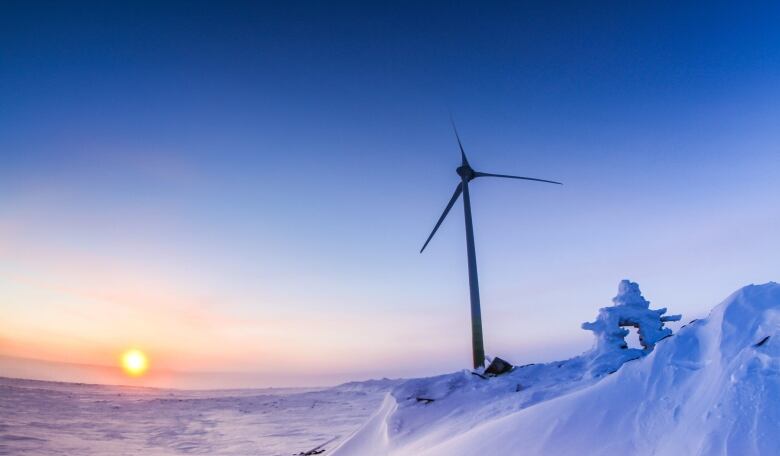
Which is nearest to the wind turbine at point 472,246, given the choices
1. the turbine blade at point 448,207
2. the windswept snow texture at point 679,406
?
the turbine blade at point 448,207

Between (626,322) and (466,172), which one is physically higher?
(466,172)

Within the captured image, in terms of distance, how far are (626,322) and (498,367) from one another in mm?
2902

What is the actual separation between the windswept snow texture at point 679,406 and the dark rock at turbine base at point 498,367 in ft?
8.56

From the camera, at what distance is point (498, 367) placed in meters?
9.12

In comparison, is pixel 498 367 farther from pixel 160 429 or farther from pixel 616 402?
pixel 160 429

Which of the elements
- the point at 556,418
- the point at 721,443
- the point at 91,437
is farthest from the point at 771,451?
the point at 91,437

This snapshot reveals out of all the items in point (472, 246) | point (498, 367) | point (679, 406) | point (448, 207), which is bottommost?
point (679, 406)

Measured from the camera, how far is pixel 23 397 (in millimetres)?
28719

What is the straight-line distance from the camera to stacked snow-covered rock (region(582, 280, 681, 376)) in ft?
28.3

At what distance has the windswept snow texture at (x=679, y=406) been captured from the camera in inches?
125

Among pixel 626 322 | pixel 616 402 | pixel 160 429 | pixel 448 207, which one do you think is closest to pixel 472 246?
pixel 448 207

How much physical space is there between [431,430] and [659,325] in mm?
5680

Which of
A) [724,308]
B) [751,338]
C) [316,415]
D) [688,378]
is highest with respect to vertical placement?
[724,308]

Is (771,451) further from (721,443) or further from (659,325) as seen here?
(659,325)
